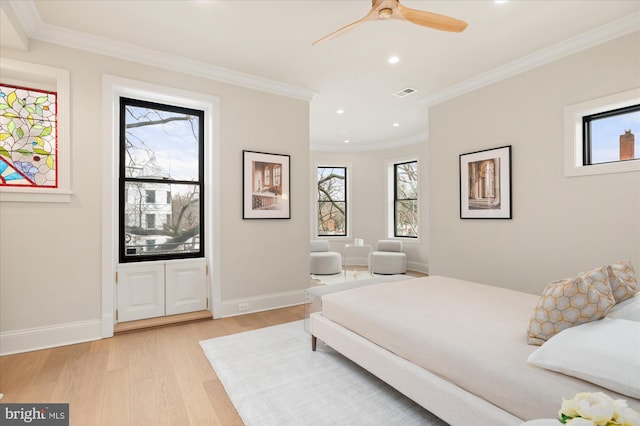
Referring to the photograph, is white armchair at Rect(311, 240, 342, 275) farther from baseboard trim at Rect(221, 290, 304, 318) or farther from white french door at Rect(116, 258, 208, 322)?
white french door at Rect(116, 258, 208, 322)

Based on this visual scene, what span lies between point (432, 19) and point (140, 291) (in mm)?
3822

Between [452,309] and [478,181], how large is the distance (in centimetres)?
235

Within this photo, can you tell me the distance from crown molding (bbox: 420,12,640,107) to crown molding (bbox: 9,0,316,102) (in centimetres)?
200

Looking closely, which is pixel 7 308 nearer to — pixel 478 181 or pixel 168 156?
pixel 168 156

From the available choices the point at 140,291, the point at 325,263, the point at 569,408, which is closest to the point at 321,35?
the point at 569,408

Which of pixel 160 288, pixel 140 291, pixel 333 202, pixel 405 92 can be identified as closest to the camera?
pixel 140 291

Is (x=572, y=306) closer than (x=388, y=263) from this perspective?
Yes

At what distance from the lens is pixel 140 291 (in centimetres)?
351

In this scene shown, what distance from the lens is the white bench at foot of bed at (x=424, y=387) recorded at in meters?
1.42

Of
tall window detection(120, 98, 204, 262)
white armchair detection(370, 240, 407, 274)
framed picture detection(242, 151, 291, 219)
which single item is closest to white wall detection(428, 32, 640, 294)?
white armchair detection(370, 240, 407, 274)

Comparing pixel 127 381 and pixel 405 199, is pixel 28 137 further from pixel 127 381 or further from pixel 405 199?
pixel 405 199

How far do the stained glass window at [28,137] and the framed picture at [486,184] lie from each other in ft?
15.0

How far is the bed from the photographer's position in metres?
1.33

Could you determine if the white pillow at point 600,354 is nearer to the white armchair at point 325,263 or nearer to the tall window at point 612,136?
the tall window at point 612,136
